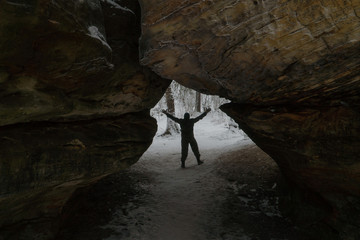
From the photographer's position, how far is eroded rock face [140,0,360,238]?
2.79m

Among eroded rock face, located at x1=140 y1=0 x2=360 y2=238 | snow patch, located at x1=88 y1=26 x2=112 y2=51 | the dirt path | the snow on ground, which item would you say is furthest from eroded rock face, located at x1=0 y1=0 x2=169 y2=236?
the snow on ground

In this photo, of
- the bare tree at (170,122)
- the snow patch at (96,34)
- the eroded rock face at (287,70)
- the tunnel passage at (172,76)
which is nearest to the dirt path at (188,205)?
the tunnel passage at (172,76)

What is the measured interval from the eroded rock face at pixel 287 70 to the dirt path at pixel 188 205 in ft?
4.23

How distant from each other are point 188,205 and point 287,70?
4.19m

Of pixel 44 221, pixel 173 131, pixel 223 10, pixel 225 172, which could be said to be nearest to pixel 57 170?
pixel 44 221

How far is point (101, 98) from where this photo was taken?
409cm

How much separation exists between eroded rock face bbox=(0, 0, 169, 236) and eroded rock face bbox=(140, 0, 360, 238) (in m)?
0.80

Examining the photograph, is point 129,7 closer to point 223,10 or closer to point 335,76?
point 223,10

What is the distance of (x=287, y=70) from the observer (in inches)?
130

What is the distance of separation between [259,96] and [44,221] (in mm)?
4812

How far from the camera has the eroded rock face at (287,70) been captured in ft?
9.16

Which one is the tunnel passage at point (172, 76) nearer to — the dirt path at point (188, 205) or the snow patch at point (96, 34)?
the snow patch at point (96, 34)

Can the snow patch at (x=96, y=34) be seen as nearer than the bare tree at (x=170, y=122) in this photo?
Yes

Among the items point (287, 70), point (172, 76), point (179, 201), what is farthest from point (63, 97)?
point (179, 201)
